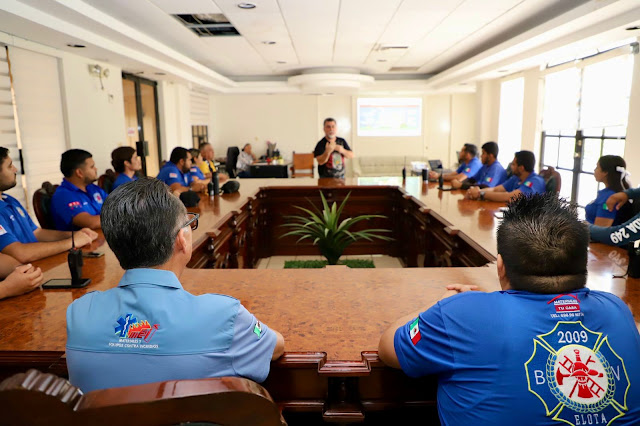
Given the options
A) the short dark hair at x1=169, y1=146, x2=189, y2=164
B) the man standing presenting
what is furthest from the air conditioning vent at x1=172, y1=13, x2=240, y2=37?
the man standing presenting

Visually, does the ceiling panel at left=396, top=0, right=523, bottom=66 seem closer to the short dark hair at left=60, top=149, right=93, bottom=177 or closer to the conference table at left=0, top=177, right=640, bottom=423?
the conference table at left=0, top=177, right=640, bottom=423

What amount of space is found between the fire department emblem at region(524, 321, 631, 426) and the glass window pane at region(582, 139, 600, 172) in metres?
Result: 6.32

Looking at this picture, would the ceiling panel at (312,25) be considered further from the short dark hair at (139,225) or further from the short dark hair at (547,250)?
the short dark hair at (547,250)

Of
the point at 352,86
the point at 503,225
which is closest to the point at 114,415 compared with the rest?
the point at 503,225

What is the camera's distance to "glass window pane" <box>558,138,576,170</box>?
22.5ft

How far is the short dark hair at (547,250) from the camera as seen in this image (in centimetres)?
95

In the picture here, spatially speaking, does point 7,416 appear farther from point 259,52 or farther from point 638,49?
point 259,52

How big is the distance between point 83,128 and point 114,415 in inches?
226

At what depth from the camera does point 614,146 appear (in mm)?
5824

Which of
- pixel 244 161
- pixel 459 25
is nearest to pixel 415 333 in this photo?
pixel 459 25

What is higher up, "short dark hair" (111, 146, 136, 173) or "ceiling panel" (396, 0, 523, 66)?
"ceiling panel" (396, 0, 523, 66)

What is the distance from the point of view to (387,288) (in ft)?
5.49

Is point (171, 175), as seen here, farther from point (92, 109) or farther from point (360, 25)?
point (360, 25)

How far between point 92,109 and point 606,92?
6673 mm
